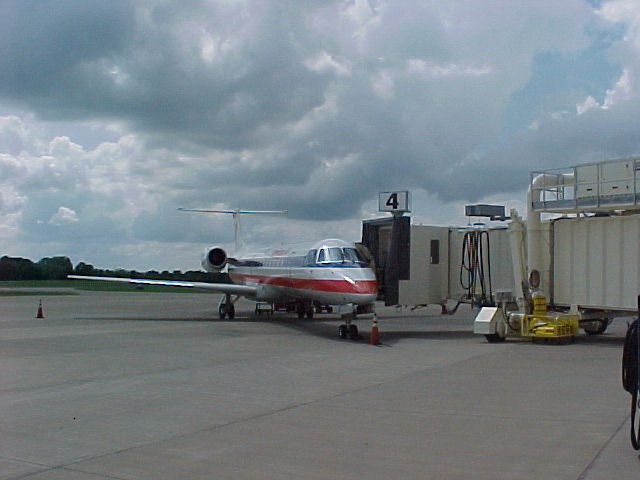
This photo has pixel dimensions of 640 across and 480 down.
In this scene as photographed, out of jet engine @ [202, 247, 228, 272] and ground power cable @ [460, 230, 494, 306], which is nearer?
ground power cable @ [460, 230, 494, 306]

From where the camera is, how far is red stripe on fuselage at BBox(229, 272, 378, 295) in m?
20.0

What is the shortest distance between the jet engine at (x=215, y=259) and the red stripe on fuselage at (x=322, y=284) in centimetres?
328

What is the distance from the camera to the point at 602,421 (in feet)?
28.2

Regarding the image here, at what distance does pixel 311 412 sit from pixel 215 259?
25.7m

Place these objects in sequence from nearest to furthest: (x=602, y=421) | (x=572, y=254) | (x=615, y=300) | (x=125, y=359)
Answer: (x=602, y=421) → (x=125, y=359) → (x=615, y=300) → (x=572, y=254)

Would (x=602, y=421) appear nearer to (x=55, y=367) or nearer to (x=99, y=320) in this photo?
(x=55, y=367)

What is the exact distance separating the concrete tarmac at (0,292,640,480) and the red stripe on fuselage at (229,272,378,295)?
253cm

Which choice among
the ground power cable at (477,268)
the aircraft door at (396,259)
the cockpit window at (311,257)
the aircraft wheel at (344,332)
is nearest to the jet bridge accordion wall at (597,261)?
the ground power cable at (477,268)

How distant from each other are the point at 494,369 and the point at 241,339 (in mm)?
8924

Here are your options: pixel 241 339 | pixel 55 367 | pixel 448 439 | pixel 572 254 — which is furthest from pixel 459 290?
pixel 448 439

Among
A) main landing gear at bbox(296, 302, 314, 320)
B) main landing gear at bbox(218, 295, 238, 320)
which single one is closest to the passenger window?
main landing gear at bbox(296, 302, 314, 320)

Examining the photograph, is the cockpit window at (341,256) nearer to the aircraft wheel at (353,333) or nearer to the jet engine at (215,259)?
the aircraft wheel at (353,333)

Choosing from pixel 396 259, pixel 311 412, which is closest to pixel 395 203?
pixel 396 259

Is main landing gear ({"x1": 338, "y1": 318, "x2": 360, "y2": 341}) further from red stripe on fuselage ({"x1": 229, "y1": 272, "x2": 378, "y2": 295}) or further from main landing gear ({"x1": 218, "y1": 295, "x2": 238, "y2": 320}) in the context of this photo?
main landing gear ({"x1": 218, "y1": 295, "x2": 238, "y2": 320})
